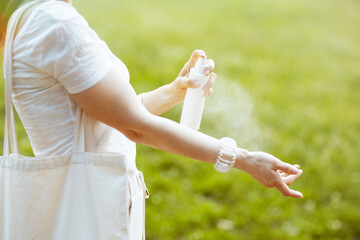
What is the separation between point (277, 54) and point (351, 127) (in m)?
1.63

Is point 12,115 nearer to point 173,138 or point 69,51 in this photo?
point 69,51

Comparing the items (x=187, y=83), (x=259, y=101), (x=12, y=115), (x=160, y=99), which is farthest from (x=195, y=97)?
(x=259, y=101)

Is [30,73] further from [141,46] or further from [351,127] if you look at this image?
[141,46]

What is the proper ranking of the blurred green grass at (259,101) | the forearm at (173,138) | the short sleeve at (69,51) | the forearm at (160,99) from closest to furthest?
1. the short sleeve at (69,51)
2. the forearm at (173,138)
3. the forearm at (160,99)
4. the blurred green grass at (259,101)

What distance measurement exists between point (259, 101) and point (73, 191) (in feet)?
12.3

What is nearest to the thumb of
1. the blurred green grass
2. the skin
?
the skin

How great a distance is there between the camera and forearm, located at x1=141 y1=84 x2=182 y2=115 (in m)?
1.66

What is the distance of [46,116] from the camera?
128 cm

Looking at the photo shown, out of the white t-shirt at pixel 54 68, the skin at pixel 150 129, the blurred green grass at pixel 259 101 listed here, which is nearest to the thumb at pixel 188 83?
the skin at pixel 150 129

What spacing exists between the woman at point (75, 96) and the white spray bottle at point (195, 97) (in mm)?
253

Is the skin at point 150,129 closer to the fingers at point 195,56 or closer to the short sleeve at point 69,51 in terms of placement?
the short sleeve at point 69,51

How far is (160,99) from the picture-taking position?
1.67 m

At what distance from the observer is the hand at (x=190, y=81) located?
1.52 meters

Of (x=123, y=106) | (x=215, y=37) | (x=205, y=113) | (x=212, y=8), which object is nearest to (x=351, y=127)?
(x=205, y=113)
